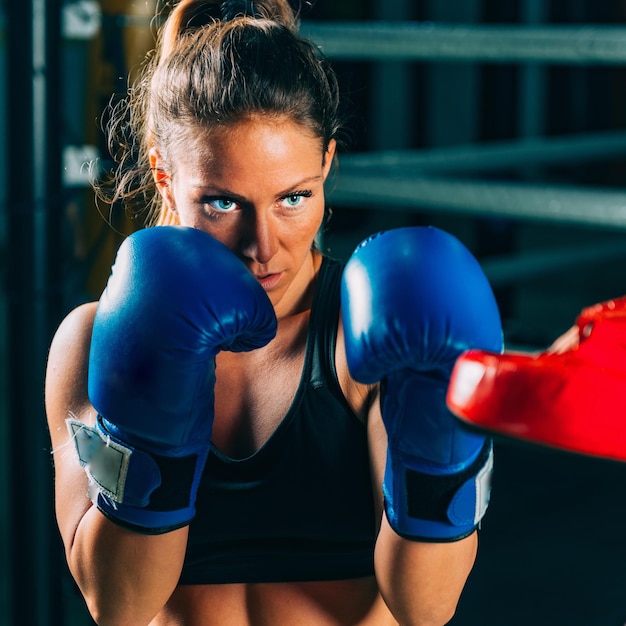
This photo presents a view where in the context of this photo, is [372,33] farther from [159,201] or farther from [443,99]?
[443,99]

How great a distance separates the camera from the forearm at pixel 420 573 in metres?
0.96

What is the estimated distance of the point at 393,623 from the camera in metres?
1.17

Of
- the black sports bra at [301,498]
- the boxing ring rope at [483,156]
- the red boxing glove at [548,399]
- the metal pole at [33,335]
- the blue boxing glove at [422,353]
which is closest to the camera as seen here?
the red boxing glove at [548,399]

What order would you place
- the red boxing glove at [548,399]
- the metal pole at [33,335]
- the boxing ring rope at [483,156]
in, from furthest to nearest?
1. the boxing ring rope at [483,156]
2. the metal pole at [33,335]
3. the red boxing glove at [548,399]

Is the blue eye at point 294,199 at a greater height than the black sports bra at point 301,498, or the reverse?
the blue eye at point 294,199

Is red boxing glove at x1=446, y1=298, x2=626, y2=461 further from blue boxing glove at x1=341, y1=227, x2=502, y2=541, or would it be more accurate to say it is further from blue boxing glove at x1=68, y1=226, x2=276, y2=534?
blue boxing glove at x1=68, y1=226, x2=276, y2=534

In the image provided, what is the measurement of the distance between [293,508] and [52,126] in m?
0.91

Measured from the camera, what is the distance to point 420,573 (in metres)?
0.97

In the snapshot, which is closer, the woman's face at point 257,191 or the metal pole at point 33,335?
the woman's face at point 257,191

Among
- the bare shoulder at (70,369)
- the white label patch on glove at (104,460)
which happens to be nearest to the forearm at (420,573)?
the white label patch on glove at (104,460)

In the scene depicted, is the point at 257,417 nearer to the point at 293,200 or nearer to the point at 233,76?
the point at 293,200

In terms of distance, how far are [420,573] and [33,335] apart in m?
1.01

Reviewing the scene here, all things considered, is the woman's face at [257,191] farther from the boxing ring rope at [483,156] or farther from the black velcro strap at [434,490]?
the boxing ring rope at [483,156]

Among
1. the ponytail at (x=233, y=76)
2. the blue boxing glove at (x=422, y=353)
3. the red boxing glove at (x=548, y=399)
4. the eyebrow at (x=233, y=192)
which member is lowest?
the blue boxing glove at (x=422, y=353)
